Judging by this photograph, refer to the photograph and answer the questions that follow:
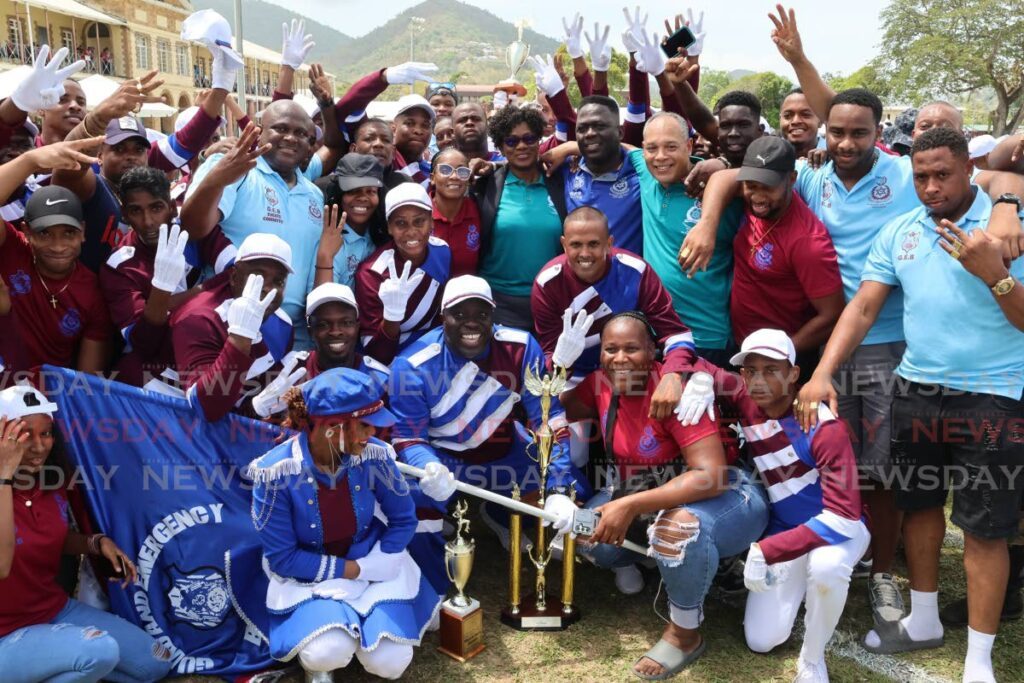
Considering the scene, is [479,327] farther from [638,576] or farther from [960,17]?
[960,17]

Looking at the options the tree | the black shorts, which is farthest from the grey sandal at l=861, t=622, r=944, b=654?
the tree

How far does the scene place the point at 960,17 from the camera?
1572 inches

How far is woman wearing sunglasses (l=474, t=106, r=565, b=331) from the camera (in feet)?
18.8


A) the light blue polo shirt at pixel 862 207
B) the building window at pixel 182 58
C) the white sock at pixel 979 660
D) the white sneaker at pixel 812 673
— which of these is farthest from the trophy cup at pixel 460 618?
the building window at pixel 182 58

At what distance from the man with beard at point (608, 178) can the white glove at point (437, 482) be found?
227 cm

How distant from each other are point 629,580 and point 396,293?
7.48 ft

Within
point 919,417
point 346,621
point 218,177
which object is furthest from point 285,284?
point 919,417

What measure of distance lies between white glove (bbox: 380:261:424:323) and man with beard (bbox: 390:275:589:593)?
9.0 inches

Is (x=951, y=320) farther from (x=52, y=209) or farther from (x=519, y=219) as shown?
(x=52, y=209)

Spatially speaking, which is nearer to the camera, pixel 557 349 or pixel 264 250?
pixel 264 250

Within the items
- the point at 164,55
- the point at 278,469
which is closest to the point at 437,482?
the point at 278,469

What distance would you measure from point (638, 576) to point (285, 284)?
280cm

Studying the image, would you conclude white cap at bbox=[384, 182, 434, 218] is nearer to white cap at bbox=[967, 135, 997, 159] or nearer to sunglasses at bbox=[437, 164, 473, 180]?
sunglasses at bbox=[437, 164, 473, 180]

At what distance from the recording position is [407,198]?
5246 mm
